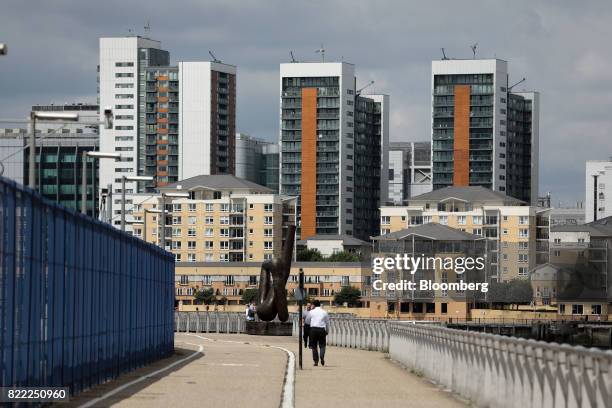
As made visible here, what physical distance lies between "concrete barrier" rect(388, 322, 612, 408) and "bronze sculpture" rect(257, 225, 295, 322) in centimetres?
4122

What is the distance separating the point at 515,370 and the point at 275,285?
57.9 metres

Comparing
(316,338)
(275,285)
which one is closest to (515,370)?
(316,338)

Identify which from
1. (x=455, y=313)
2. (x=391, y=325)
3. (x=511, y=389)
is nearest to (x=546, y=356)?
(x=511, y=389)

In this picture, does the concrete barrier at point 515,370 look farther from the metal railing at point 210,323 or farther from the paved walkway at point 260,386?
the metal railing at point 210,323

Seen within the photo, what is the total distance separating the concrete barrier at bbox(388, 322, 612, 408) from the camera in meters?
19.2

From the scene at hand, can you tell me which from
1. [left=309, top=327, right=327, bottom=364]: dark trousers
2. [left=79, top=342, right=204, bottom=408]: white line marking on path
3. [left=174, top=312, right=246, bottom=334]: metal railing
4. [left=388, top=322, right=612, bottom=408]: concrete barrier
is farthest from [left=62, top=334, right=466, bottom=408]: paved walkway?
[left=174, top=312, right=246, bottom=334]: metal railing

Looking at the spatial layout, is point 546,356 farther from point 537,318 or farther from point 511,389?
point 537,318

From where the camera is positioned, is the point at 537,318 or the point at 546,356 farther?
the point at 537,318

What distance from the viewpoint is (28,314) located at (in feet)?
77.4

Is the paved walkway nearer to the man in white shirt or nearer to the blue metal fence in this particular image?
the man in white shirt

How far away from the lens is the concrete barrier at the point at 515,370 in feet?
63.0

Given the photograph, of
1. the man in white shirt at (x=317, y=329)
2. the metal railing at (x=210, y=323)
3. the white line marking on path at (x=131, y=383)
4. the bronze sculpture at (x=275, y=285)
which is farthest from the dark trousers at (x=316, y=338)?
the metal railing at (x=210, y=323)

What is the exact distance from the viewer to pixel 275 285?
3233 inches

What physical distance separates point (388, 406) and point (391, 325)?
87.4 ft
